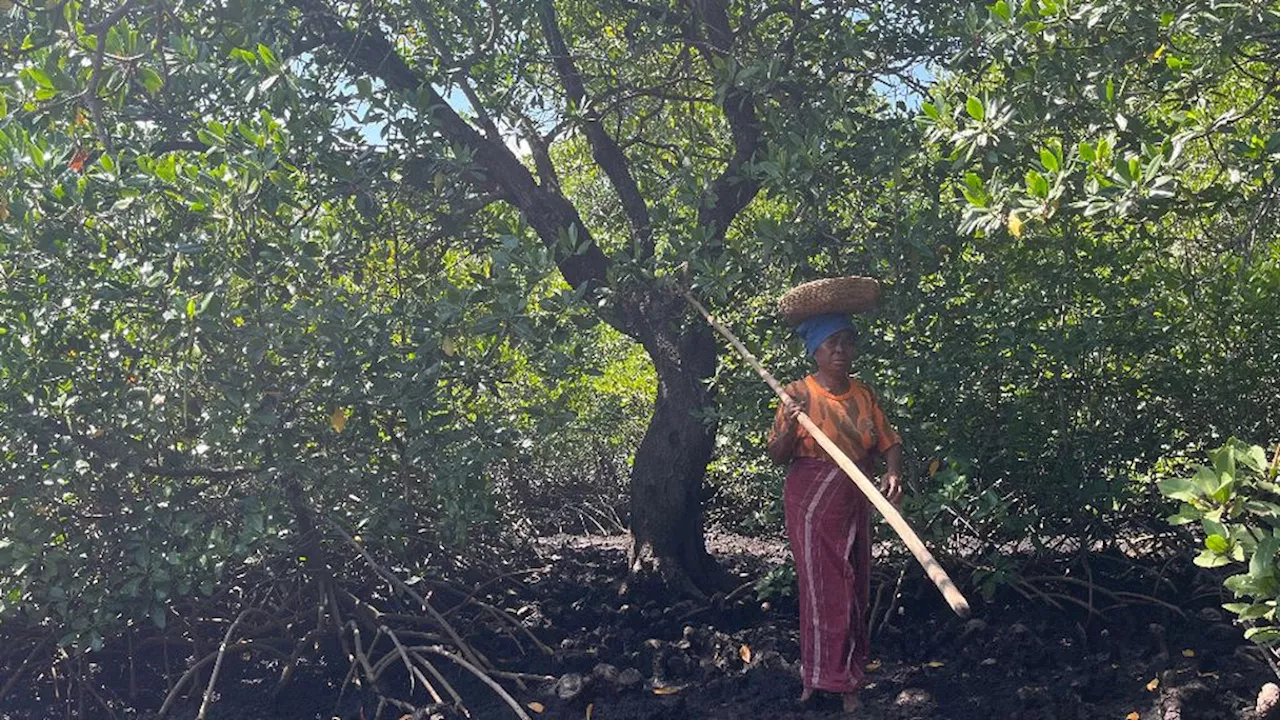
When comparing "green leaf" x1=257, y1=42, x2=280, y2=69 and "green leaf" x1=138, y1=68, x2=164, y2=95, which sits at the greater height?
"green leaf" x1=138, y1=68, x2=164, y2=95

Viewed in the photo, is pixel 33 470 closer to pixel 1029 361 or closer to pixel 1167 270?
pixel 1029 361

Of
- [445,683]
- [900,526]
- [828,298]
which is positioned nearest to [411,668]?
[445,683]

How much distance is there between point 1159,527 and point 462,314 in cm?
332

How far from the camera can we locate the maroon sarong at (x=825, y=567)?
4.81m

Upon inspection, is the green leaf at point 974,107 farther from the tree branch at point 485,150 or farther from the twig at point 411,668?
the twig at point 411,668

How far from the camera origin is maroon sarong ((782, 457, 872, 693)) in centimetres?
481

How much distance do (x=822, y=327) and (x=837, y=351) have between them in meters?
0.10

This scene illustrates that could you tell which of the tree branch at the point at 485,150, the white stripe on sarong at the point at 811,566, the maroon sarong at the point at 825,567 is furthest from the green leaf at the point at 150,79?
the white stripe on sarong at the point at 811,566

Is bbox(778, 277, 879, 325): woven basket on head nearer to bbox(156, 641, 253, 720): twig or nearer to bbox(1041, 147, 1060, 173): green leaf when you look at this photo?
bbox(1041, 147, 1060, 173): green leaf

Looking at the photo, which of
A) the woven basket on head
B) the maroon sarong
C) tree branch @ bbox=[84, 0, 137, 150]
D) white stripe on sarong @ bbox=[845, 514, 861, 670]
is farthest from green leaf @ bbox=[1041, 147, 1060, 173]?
tree branch @ bbox=[84, 0, 137, 150]

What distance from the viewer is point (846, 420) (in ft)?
15.3

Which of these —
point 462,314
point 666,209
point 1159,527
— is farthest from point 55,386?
point 1159,527

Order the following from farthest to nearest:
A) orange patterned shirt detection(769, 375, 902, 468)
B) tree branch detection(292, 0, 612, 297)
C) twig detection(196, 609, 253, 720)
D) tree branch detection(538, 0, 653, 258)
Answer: tree branch detection(538, 0, 653, 258), tree branch detection(292, 0, 612, 297), twig detection(196, 609, 253, 720), orange patterned shirt detection(769, 375, 902, 468)

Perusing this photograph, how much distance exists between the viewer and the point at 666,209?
5.78m
